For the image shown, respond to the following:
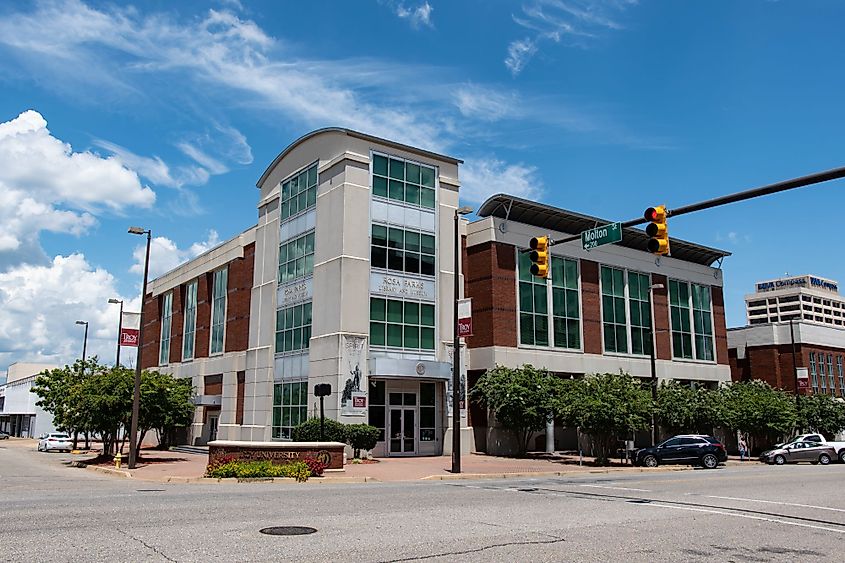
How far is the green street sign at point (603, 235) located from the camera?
16.0 meters

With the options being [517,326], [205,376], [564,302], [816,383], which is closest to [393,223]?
[517,326]

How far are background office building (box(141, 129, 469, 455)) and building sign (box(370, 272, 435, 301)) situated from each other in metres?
0.06

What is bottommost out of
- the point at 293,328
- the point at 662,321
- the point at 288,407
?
the point at 288,407

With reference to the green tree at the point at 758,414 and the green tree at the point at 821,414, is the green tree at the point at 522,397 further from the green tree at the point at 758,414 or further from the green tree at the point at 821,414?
the green tree at the point at 821,414

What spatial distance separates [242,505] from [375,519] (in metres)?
3.38

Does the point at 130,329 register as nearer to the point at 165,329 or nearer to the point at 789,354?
the point at 165,329

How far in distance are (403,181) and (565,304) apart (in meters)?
12.8

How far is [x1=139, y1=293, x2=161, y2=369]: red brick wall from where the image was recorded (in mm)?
61344

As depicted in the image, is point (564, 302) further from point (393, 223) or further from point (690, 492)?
point (690, 492)

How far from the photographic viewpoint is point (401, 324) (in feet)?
122

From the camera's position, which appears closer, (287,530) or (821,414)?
Result: (287,530)

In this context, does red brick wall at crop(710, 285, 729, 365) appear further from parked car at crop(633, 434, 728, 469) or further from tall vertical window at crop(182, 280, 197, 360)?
tall vertical window at crop(182, 280, 197, 360)

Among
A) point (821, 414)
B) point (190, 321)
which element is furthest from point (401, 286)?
point (821, 414)

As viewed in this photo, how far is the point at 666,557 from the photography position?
9438 mm
